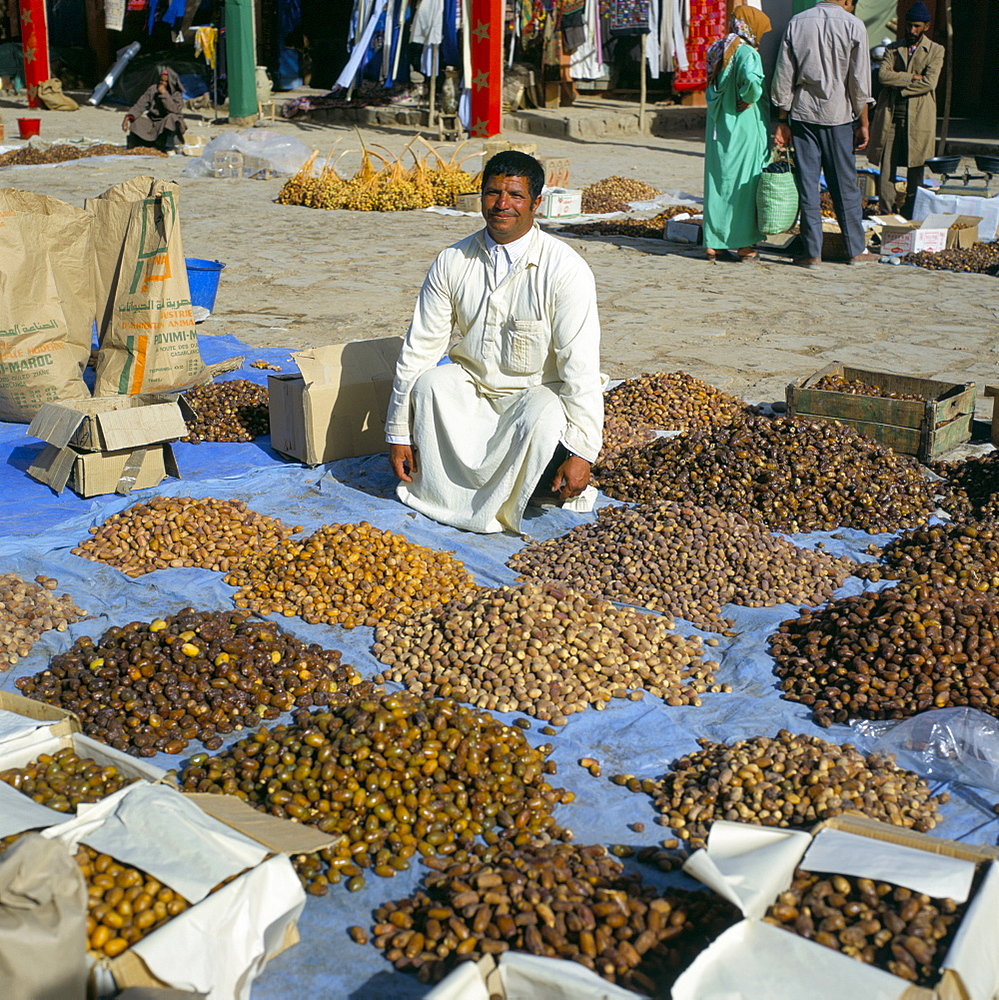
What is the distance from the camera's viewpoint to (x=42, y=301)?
5.06m

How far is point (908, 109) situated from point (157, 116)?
383 inches

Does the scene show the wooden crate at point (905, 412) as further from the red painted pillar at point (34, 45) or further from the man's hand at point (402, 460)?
the red painted pillar at point (34, 45)

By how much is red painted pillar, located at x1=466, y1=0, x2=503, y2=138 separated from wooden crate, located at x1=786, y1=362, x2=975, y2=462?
12074mm

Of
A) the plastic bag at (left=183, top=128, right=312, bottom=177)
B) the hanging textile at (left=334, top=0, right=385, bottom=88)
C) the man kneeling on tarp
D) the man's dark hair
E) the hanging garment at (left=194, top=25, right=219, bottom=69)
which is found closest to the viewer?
the man's dark hair

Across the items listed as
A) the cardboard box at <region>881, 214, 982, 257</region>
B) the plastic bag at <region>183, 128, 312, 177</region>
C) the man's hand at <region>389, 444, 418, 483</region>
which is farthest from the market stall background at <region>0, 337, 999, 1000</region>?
the plastic bag at <region>183, 128, 312, 177</region>

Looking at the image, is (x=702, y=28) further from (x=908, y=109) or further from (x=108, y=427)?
(x=108, y=427)

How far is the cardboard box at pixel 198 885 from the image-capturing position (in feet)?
6.07

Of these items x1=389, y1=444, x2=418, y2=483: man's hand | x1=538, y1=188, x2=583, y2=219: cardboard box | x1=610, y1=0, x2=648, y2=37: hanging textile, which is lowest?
x1=389, y1=444, x2=418, y2=483: man's hand

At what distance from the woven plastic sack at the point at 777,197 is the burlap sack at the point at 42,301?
211 inches

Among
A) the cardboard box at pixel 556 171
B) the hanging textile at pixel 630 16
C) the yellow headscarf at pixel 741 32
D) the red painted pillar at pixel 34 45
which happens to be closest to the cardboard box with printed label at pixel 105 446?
the yellow headscarf at pixel 741 32

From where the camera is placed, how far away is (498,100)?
16.1 m

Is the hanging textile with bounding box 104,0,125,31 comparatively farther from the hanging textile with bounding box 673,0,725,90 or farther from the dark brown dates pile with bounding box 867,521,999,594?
the dark brown dates pile with bounding box 867,521,999,594

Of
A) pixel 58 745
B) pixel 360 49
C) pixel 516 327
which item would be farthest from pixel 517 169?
pixel 360 49

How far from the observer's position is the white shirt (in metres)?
4.21
